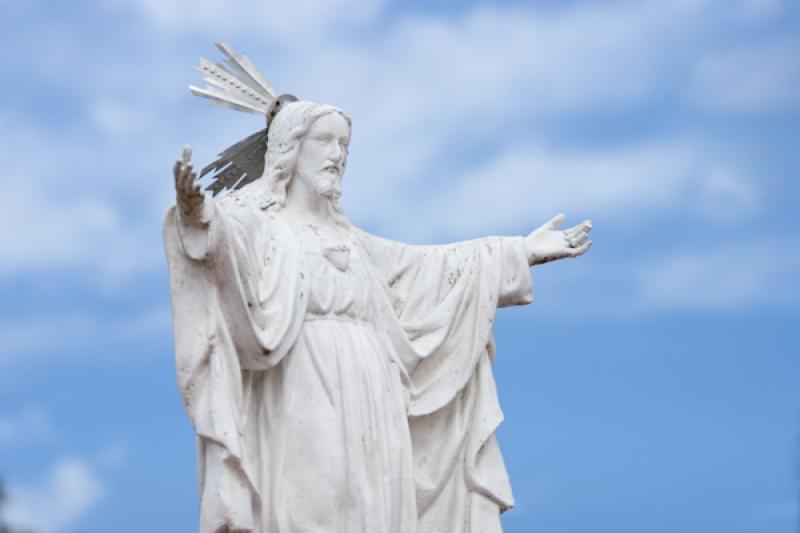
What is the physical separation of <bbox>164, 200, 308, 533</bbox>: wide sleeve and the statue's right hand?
0.06 meters

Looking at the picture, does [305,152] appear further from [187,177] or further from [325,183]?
[187,177]

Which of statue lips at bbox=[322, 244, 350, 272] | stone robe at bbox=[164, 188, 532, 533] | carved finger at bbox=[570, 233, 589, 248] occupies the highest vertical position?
carved finger at bbox=[570, 233, 589, 248]

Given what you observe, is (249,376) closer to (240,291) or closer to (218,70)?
(240,291)

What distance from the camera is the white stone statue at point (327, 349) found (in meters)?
9.50

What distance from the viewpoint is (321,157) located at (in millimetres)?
10344

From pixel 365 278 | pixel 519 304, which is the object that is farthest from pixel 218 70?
pixel 519 304

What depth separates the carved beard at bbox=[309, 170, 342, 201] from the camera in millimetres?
10320

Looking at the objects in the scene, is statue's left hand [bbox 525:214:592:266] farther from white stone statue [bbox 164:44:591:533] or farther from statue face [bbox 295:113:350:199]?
statue face [bbox 295:113:350:199]

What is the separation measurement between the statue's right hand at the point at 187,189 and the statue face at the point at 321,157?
1185 mm

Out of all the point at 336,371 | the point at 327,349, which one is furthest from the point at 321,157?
the point at 336,371

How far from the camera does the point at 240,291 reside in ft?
31.6

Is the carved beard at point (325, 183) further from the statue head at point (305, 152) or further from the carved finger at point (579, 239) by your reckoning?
the carved finger at point (579, 239)

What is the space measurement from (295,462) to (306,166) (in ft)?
5.92

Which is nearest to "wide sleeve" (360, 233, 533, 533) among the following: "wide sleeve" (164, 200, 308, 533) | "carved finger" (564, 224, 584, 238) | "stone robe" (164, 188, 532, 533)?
"stone robe" (164, 188, 532, 533)
